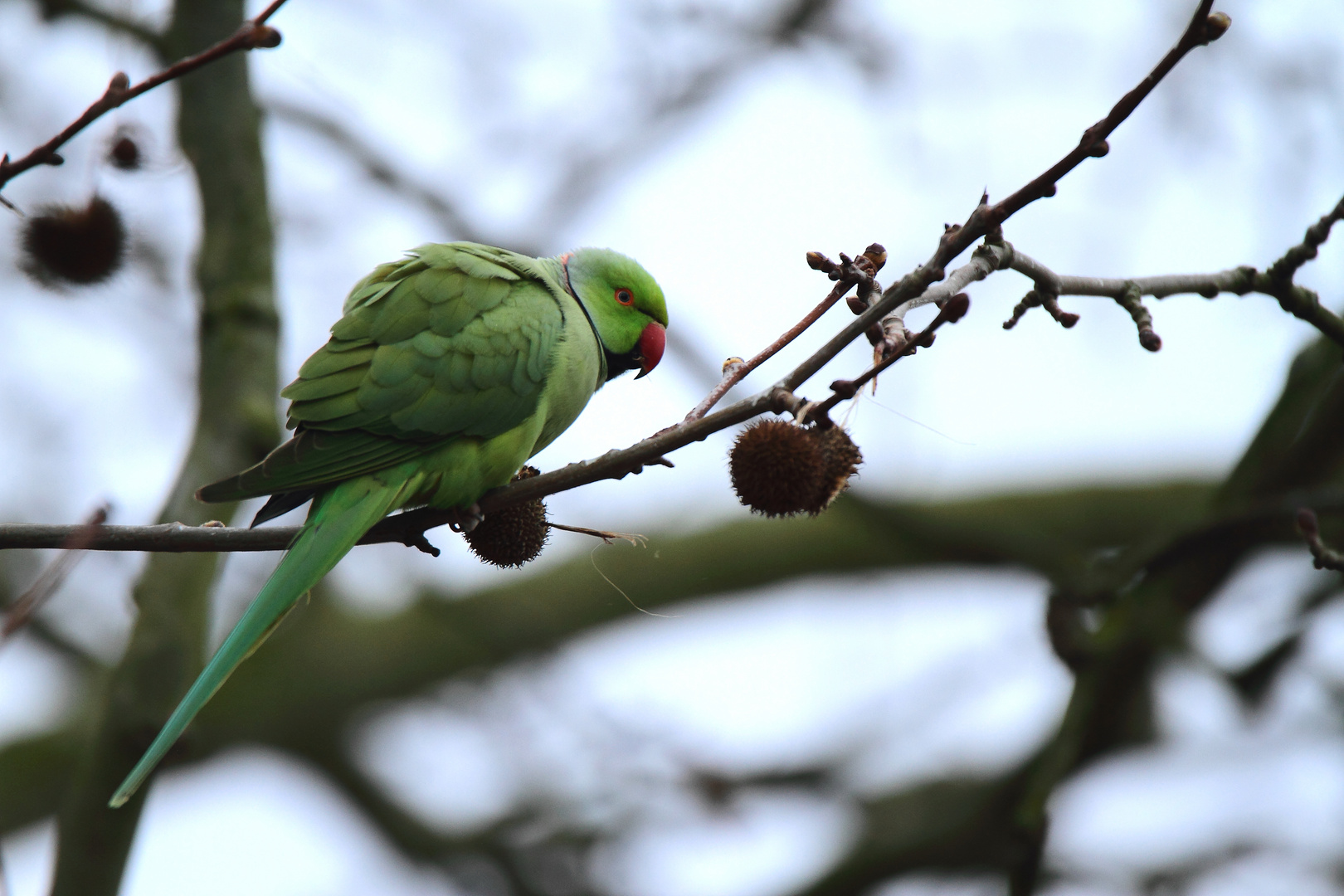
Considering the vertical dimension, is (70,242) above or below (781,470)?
above

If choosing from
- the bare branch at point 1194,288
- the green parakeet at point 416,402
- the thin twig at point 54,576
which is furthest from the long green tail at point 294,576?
the bare branch at point 1194,288

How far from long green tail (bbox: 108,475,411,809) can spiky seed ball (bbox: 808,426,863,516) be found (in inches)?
53.6

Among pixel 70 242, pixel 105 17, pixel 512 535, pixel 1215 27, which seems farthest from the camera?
pixel 105 17

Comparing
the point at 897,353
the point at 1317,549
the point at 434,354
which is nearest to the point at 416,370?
the point at 434,354

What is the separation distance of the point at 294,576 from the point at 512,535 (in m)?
0.60

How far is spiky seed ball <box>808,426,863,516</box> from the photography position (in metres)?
2.60

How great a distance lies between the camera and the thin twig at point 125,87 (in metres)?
2.16

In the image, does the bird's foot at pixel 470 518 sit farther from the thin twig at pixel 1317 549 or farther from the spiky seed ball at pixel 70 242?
the thin twig at pixel 1317 549

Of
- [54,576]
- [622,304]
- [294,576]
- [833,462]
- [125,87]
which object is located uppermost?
[622,304]

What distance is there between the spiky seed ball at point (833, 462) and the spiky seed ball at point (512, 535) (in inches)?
34.2

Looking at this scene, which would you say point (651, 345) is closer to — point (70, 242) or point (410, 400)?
point (410, 400)

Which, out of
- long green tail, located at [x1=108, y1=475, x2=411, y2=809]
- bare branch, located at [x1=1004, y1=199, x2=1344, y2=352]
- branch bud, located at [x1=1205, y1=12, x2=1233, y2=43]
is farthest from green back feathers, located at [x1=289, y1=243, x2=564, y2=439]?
branch bud, located at [x1=1205, y1=12, x2=1233, y2=43]

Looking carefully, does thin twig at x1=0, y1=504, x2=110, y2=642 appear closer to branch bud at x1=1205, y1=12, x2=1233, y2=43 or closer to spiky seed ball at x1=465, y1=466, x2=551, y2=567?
spiky seed ball at x1=465, y1=466, x2=551, y2=567

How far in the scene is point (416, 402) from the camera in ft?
11.3
